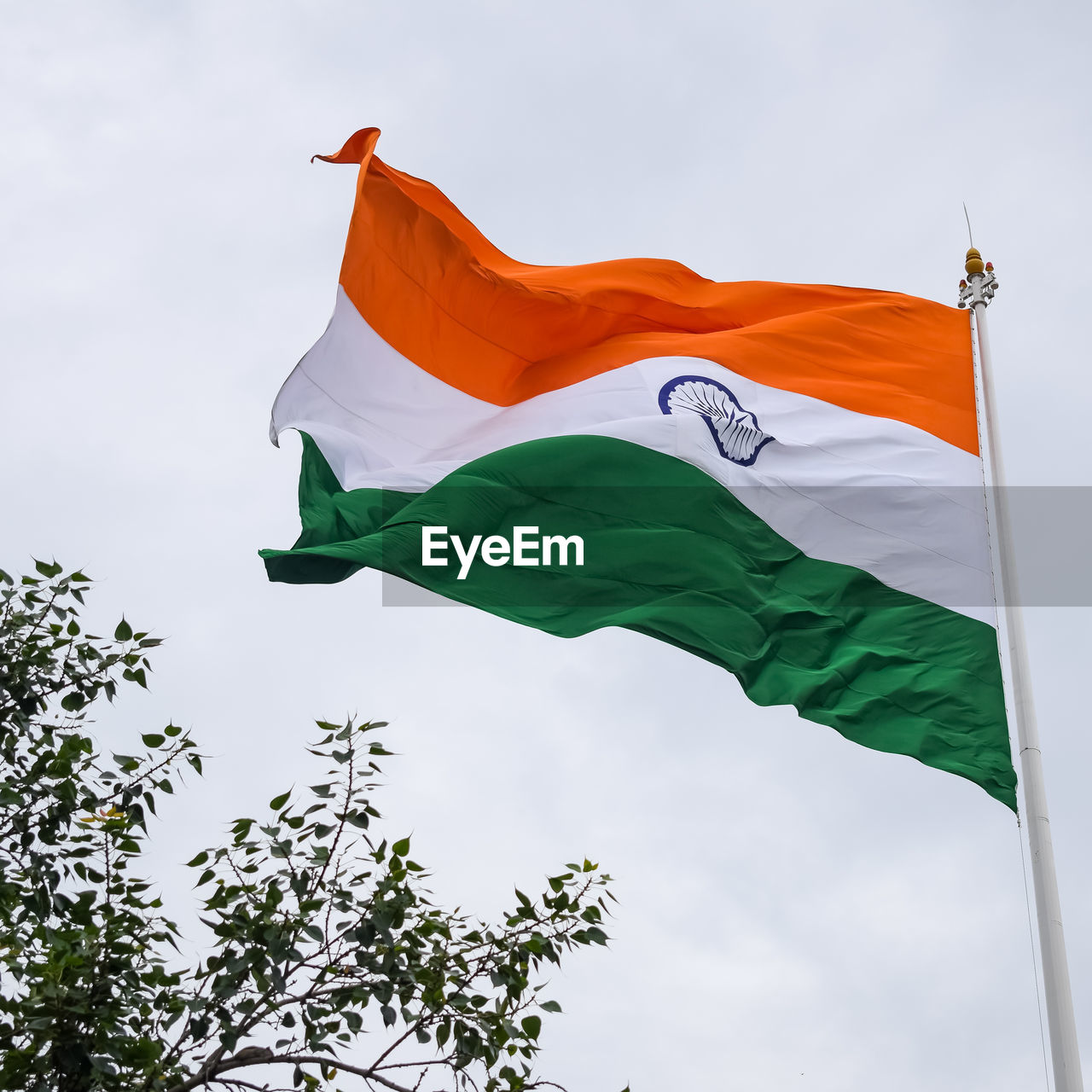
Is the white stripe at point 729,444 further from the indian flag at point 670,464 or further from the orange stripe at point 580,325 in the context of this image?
the orange stripe at point 580,325

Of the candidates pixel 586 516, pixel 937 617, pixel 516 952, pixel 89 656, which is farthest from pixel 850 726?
pixel 89 656

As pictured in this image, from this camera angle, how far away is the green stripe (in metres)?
9.62

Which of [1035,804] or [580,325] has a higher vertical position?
[580,325]

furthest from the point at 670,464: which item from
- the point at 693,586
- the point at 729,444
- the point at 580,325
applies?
the point at 580,325

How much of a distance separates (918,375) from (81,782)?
7400 millimetres

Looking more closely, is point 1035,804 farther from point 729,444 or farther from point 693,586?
point 729,444

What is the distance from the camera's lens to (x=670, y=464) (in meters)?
11.1

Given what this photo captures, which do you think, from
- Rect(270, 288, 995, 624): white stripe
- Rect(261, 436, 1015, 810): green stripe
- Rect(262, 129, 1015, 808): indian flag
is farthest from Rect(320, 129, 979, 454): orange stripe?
Rect(261, 436, 1015, 810): green stripe

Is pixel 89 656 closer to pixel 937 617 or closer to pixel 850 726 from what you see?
pixel 850 726

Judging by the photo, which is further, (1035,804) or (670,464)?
(670,464)

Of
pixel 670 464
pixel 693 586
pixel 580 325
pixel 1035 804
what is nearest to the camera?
pixel 1035 804

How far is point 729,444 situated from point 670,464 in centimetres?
58

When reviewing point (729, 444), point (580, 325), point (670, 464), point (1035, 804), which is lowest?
point (1035, 804)

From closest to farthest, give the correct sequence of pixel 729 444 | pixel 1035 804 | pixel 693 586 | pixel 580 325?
pixel 1035 804 → pixel 693 586 → pixel 729 444 → pixel 580 325
